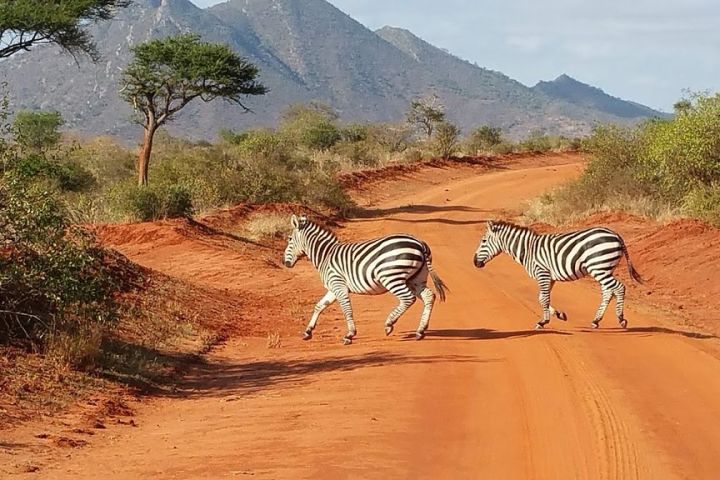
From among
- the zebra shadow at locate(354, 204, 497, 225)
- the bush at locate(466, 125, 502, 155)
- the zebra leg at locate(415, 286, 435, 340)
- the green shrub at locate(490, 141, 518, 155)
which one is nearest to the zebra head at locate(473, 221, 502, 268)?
the zebra leg at locate(415, 286, 435, 340)

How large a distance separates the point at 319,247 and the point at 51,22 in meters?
13.0

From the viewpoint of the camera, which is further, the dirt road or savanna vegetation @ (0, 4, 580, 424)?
savanna vegetation @ (0, 4, 580, 424)

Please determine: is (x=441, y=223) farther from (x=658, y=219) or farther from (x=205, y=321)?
(x=205, y=321)

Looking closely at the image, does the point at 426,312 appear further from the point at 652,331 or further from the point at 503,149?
the point at 503,149

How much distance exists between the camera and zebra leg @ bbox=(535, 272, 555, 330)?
15.2 m

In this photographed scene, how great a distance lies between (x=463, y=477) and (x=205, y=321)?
900 cm

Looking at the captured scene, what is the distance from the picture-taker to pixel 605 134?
32.8m

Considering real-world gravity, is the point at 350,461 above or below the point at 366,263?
below

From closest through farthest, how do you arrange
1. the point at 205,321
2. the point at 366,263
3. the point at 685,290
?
the point at 366,263
the point at 205,321
the point at 685,290

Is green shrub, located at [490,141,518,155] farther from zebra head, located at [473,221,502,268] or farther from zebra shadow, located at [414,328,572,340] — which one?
zebra shadow, located at [414,328,572,340]

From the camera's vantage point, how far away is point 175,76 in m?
34.9

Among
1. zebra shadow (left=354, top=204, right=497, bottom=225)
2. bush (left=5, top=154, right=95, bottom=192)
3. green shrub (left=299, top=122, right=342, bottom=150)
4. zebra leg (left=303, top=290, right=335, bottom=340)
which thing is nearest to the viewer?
bush (left=5, top=154, right=95, bottom=192)

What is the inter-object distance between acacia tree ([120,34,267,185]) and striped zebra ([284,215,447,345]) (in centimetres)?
2030

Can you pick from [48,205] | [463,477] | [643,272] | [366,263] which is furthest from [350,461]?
[643,272]
